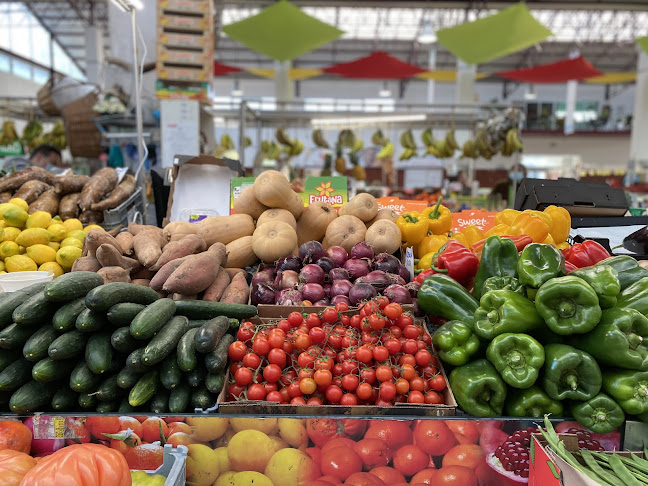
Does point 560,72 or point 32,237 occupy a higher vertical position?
point 560,72

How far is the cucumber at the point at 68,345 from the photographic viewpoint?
1711mm

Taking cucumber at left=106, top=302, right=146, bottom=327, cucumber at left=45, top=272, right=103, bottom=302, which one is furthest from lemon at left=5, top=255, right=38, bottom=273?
cucumber at left=106, top=302, right=146, bottom=327

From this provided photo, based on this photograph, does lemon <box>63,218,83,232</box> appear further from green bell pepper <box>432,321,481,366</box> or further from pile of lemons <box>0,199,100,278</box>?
green bell pepper <box>432,321,481,366</box>

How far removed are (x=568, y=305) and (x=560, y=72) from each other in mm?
12997

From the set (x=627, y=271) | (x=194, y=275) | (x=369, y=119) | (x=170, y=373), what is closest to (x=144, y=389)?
(x=170, y=373)

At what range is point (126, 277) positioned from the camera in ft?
7.65

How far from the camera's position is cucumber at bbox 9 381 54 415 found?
169cm

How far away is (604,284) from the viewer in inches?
66.4

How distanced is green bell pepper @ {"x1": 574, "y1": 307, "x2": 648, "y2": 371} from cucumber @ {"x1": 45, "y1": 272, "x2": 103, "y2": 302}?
1.92 m

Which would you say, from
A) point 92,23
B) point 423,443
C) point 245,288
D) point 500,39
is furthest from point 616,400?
point 92,23

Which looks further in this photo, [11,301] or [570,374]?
[11,301]

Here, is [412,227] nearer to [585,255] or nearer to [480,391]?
[585,255]

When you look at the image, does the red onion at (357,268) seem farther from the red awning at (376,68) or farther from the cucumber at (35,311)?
the red awning at (376,68)

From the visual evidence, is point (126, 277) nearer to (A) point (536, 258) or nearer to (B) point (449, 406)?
(B) point (449, 406)
